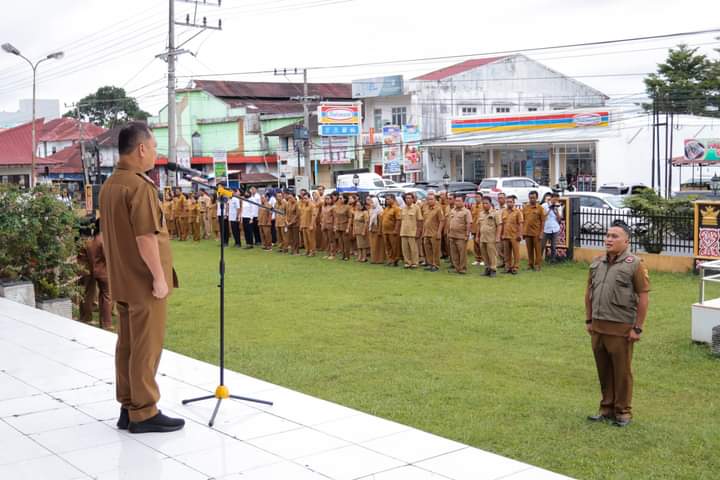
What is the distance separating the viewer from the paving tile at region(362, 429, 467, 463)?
532cm

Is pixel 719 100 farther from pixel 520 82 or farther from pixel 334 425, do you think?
pixel 334 425

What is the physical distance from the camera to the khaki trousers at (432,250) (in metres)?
18.6

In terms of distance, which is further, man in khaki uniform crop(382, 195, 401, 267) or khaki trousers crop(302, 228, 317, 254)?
khaki trousers crop(302, 228, 317, 254)

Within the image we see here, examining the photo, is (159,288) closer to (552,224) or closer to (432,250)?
(432,250)

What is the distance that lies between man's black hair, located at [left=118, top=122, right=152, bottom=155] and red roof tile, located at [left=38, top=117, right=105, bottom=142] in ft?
224

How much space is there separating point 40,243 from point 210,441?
7165 millimetres

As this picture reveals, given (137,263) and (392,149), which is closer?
(137,263)

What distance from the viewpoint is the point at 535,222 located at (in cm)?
1791

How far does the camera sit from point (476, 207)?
774 inches

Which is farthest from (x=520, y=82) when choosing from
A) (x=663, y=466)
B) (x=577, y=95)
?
(x=663, y=466)

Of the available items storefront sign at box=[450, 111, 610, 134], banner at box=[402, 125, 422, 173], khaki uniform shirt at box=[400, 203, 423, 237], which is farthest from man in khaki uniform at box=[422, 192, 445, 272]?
banner at box=[402, 125, 422, 173]

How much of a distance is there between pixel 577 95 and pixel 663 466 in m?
53.1

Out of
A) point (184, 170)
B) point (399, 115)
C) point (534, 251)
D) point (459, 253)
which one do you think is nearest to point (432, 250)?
point (459, 253)

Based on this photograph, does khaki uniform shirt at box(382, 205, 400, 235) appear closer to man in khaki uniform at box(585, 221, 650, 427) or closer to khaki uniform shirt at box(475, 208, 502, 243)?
khaki uniform shirt at box(475, 208, 502, 243)
